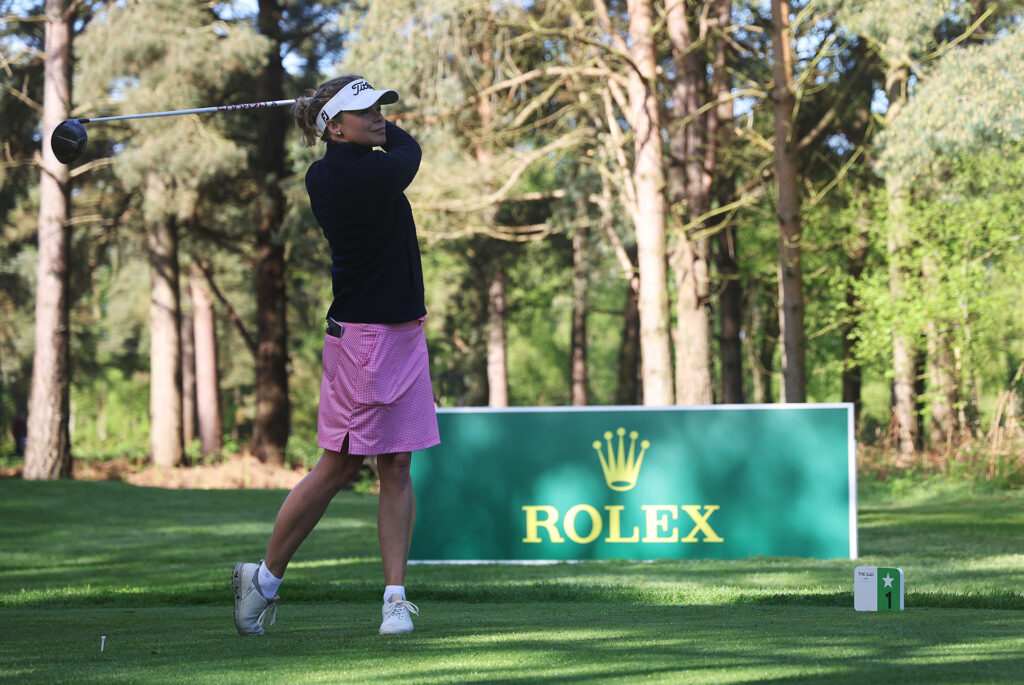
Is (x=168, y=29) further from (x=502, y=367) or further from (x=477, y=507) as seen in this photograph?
(x=477, y=507)

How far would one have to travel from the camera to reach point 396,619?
4.34 meters

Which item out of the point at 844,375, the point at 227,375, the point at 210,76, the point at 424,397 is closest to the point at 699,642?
the point at 424,397

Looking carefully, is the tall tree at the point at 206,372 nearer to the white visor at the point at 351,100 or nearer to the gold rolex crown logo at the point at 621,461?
the gold rolex crown logo at the point at 621,461

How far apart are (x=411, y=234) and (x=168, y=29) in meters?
23.0

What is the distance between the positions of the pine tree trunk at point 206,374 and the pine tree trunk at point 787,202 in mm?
19547

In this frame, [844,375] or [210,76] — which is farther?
[844,375]

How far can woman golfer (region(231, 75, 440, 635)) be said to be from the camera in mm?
4574

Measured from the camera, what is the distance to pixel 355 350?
4.63 m

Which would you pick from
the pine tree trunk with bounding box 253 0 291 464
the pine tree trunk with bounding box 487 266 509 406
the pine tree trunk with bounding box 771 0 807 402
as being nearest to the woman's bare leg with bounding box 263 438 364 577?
the pine tree trunk with bounding box 771 0 807 402

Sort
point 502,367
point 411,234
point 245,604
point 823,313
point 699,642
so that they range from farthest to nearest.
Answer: point 502,367, point 823,313, point 411,234, point 245,604, point 699,642

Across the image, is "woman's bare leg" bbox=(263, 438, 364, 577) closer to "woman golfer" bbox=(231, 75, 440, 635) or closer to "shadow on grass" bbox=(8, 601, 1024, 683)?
"woman golfer" bbox=(231, 75, 440, 635)

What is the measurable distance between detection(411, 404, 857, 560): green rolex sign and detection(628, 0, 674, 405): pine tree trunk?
8.83 m

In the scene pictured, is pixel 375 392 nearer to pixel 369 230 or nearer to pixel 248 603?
pixel 369 230

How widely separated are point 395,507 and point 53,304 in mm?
19605
